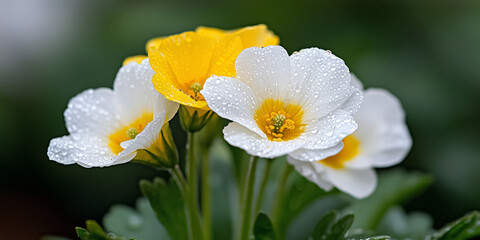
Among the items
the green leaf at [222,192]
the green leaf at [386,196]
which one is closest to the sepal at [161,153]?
the green leaf at [222,192]

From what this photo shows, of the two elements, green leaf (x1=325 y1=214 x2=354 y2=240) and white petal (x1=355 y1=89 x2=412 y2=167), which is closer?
green leaf (x1=325 y1=214 x2=354 y2=240)

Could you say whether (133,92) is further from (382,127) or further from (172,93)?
(382,127)

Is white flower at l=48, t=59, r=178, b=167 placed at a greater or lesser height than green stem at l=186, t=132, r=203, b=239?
greater

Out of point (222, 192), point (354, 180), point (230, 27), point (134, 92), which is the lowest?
point (222, 192)

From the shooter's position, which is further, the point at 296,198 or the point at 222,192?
the point at 222,192

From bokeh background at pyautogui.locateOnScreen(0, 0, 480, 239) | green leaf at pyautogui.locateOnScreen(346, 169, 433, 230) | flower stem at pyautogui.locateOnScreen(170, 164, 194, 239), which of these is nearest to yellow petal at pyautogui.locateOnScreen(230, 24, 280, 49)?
flower stem at pyautogui.locateOnScreen(170, 164, 194, 239)

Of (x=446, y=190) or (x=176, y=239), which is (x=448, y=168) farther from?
(x=176, y=239)

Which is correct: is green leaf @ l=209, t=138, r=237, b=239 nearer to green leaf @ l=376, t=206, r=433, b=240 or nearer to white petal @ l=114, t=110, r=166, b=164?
green leaf @ l=376, t=206, r=433, b=240

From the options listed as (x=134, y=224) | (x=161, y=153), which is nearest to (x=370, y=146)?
(x=161, y=153)
